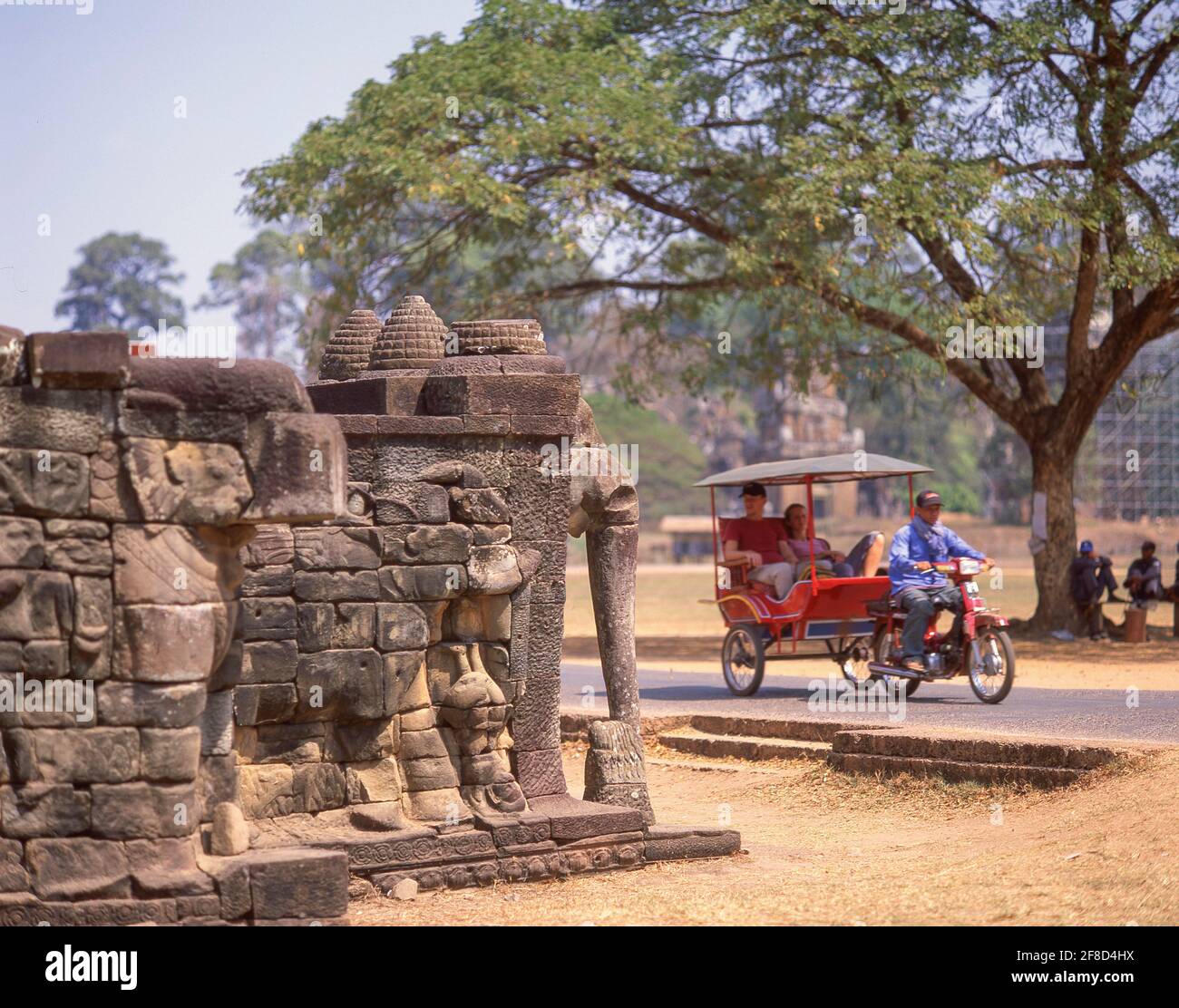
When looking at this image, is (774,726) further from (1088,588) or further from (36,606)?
(1088,588)

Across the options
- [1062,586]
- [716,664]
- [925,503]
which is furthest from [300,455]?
[1062,586]

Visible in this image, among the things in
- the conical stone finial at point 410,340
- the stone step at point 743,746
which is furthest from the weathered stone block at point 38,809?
the stone step at point 743,746

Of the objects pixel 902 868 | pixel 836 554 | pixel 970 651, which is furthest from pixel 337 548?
Result: pixel 836 554

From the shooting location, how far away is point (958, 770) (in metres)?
10.0

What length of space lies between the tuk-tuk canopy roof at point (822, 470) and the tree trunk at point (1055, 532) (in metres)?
6.29

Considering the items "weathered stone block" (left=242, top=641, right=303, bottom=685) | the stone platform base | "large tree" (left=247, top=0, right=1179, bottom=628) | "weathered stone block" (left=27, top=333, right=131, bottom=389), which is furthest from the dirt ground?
"large tree" (left=247, top=0, right=1179, bottom=628)

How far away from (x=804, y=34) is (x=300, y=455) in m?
15.6

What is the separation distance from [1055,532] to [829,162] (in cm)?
618

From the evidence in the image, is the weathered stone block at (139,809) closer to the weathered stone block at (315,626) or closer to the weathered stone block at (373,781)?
the weathered stone block at (315,626)

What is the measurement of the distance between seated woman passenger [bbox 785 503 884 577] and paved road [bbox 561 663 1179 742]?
3.87ft

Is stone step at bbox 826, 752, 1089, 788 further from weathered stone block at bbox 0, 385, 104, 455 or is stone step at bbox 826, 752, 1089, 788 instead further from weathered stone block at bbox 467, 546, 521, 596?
weathered stone block at bbox 0, 385, 104, 455

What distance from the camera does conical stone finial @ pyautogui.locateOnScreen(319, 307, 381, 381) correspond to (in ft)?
27.2

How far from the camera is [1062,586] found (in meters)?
21.2

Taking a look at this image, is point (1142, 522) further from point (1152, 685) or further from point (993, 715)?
point (993, 715)
